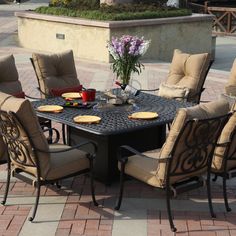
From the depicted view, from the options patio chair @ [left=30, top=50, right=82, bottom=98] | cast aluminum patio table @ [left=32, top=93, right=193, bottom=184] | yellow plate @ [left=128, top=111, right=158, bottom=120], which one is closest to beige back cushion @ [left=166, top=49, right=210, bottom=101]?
cast aluminum patio table @ [left=32, top=93, right=193, bottom=184]

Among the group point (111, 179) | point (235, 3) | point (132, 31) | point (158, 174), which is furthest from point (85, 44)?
point (235, 3)

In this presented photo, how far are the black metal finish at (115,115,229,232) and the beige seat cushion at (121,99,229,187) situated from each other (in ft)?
0.11

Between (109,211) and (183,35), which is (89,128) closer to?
(109,211)

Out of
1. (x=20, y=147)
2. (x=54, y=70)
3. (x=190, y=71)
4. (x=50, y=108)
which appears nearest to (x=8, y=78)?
(x=54, y=70)

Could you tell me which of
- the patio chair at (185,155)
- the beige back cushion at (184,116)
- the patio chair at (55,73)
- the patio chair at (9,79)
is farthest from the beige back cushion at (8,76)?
the beige back cushion at (184,116)

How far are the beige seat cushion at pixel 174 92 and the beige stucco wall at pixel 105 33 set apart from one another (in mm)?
7031

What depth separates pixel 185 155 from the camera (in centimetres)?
529

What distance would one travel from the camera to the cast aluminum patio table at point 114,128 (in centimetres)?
599

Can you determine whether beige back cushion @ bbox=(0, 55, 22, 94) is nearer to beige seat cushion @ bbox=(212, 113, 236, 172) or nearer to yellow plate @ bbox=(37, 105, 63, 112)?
yellow plate @ bbox=(37, 105, 63, 112)

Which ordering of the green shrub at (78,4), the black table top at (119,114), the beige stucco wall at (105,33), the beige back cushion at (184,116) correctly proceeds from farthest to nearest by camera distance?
the green shrub at (78,4) → the beige stucco wall at (105,33) → the black table top at (119,114) → the beige back cushion at (184,116)

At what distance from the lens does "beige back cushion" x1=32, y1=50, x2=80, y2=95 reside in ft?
26.7

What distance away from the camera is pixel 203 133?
5207 millimetres

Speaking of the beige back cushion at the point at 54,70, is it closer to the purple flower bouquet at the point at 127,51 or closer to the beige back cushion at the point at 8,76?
the beige back cushion at the point at 8,76

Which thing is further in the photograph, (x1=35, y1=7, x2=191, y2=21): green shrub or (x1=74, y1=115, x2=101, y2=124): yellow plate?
(x1=35, y1=7, x2=191, y2=21): green shrub
